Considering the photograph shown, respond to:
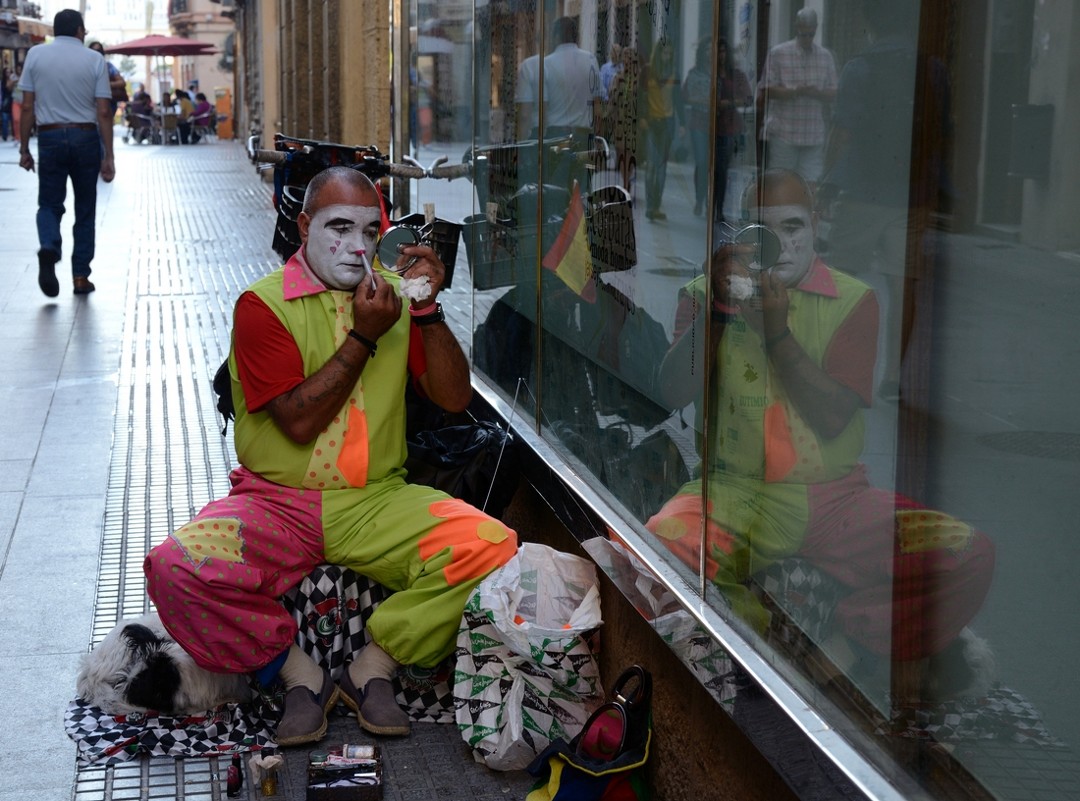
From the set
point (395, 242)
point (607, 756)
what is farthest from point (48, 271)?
point (607, 756)

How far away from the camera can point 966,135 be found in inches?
77.3

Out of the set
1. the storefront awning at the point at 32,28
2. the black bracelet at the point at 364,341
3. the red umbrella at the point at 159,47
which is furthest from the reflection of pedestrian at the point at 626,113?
the storefront awning at the point at 32,28

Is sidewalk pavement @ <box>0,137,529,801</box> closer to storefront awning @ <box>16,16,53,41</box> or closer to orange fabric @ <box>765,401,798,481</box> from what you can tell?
orange fabric @ <box>765,401,798,481</box>

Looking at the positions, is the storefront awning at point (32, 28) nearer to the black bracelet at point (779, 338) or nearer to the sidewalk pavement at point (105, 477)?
the sidewalk pavement at point (105, 477)

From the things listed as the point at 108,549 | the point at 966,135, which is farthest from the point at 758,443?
the point at 108,549

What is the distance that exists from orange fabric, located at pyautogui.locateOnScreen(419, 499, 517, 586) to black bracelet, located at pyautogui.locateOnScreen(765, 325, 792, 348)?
4.14ft

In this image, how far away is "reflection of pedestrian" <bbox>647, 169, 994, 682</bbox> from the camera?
7.20 feet

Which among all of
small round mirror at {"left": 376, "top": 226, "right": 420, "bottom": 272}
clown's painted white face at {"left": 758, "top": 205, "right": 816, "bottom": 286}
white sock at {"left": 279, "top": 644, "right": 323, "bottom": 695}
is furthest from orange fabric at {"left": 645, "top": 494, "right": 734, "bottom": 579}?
small round mirror at {"left": 376, "top": 226, "right": 420, "bottom": 272}

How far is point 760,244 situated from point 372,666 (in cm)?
171

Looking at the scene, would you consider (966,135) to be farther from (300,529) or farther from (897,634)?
(300,529)

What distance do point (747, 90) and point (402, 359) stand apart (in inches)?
63.2

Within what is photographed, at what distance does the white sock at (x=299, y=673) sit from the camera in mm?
3799

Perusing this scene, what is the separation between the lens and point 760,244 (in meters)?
2.71

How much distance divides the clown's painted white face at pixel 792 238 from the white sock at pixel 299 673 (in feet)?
5.89
